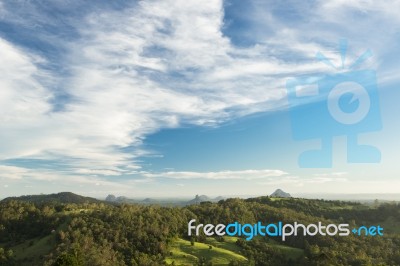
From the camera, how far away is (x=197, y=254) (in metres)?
137

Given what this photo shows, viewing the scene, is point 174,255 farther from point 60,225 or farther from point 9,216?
point 9,216

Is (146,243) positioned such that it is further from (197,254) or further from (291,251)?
(291,251)

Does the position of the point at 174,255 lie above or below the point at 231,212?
below

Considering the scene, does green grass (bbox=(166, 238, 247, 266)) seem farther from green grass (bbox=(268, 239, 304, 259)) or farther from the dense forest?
green grass (bbox=(268, 239, 304, 259))

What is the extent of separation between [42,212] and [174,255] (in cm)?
6695

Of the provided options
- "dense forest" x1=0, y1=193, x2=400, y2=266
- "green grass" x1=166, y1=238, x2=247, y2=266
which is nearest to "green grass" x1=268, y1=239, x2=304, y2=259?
"dense forest" x1=0, y1=193, x2=400, y2=266

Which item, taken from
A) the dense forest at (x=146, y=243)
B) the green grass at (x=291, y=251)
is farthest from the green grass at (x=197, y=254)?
the green grass at (x=291, y=251)

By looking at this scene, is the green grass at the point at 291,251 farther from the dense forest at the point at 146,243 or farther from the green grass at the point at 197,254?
the green grass at the point at 197,254

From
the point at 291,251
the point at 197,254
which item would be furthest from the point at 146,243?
the point at 291,251

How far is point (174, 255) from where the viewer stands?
13450 centimetres

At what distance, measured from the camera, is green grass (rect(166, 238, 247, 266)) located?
131 meters

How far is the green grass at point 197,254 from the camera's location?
430ft

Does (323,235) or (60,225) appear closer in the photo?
(60,225)

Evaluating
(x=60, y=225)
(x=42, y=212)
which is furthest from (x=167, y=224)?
(x=42, y=212)
